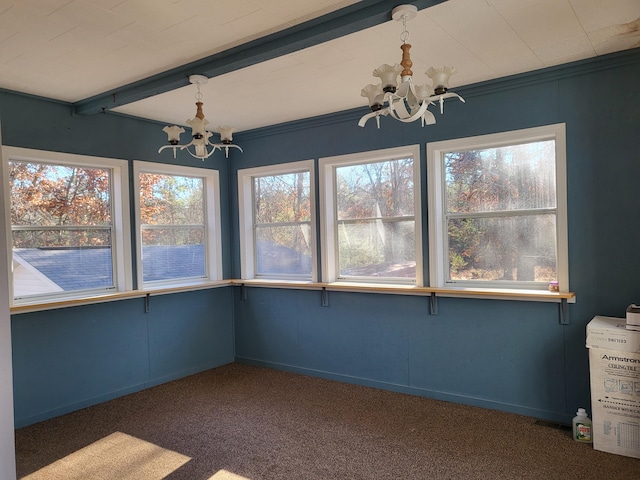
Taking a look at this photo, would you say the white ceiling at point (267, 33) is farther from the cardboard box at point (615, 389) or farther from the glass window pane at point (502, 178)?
the cardboard box at point (615, 389)

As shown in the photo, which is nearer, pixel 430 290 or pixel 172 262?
pixel 430 290

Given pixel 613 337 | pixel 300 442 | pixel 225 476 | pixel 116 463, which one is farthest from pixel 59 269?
pixel 613 337

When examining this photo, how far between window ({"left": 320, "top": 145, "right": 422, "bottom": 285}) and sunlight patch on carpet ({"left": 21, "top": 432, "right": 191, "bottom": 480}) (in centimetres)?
218

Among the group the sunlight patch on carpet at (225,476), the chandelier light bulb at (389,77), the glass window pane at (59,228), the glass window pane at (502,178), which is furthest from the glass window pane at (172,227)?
the chandelier light bulb at (389,77)

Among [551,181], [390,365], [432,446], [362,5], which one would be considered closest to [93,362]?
[390,365]

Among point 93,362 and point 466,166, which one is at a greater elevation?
point 466,166

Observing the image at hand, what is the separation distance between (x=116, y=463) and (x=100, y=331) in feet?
4.74

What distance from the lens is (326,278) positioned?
461 cm

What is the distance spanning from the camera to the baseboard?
3.47 meters

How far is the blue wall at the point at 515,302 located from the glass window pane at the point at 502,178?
19 cm

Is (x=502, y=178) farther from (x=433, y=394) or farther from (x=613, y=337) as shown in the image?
(x=433, y=394)

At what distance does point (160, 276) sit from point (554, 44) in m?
3.92

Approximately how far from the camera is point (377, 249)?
4398 millimetres

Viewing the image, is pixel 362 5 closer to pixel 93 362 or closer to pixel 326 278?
pixel 326 278
